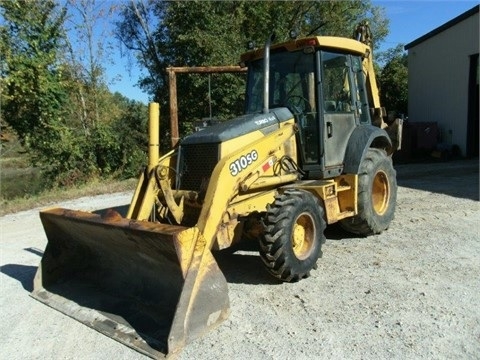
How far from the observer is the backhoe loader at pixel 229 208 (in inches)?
152

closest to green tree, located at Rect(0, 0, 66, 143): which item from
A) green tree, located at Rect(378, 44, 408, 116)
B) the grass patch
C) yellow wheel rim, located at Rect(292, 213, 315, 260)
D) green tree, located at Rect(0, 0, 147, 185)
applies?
green tree, located at Rect(0, 0, 147, 185)

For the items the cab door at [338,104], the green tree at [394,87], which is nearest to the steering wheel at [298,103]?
the cab door at [338,104]

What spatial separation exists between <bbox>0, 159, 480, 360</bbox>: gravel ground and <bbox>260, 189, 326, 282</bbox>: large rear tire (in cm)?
23

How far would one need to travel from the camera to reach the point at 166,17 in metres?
18.9

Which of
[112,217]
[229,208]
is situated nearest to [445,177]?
[229,208]

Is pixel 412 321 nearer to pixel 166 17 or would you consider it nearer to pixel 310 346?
pixel 310 346

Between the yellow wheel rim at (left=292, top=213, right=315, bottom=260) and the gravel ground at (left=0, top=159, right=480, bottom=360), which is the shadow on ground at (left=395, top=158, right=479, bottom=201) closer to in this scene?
the gravel ground at (left=0, top=159, right=480, bottom=360)

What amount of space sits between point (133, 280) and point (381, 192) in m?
3.95

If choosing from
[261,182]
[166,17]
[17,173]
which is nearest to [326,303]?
[261,182]

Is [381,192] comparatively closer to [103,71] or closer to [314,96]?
[314,96]

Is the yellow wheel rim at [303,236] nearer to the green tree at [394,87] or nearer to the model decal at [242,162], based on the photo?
the model decal at [242,162]

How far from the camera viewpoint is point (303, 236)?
494cm

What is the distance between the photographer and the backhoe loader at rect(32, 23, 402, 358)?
3.85 m

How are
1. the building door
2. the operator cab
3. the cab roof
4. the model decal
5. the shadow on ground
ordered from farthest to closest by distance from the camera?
the building door → the shadow on ground → the operator cab → the cab roof → the model decal
